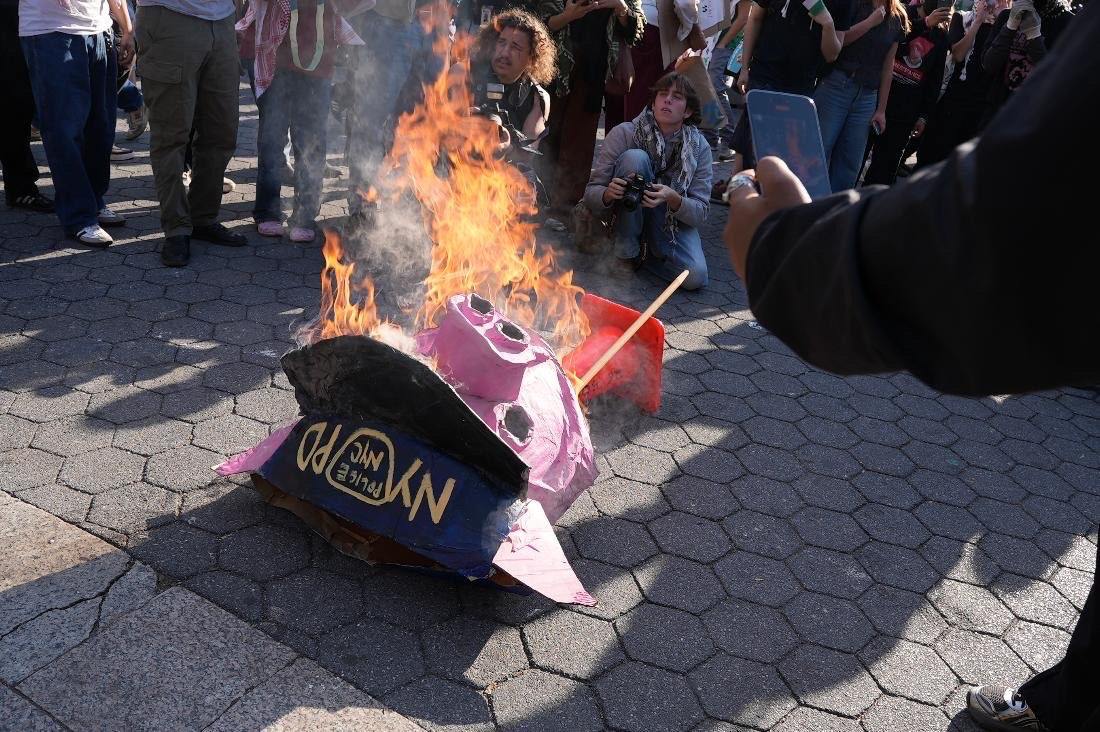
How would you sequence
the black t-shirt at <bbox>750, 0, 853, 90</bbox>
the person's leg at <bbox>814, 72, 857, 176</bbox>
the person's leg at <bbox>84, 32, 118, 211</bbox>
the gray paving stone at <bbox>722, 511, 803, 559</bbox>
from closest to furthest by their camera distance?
the gray paving stone at <bbox>722, 511, 803, 559</bbox>
the person's leg at <bbox>84, 32, 118, 211</bbox>
the black t-shirt at <bbox>750, 0, 853, 90</bbox>
the person's leg at <bbox>814, 72, 857, 176</bbox>

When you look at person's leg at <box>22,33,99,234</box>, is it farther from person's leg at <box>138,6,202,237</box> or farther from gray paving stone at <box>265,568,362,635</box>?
gray paving stone at <box>265,568,362,635</box>

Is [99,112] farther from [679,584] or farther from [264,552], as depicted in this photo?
[679,584]

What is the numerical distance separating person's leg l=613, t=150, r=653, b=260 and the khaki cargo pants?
2.79m

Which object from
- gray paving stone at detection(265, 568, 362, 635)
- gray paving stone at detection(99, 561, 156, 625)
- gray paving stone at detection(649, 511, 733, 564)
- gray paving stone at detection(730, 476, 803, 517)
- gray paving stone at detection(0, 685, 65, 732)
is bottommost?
gray paving stone at detection(730, 476, 803, 517)

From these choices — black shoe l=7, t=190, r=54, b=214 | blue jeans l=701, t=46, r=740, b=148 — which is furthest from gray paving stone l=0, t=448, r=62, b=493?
blue jeans l=701, t=46, r=740, b=148

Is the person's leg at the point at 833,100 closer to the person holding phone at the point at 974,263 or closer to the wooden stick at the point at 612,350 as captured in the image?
the wooden stick at the point at 612,350

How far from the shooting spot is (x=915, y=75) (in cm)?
825

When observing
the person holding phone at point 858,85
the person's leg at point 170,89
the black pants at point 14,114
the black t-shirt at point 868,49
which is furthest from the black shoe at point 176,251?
the black t-shirt at point 868,49

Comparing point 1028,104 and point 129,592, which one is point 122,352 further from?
point 1028,104

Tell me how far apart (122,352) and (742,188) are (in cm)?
383

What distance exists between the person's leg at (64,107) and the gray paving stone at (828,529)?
15.9ft

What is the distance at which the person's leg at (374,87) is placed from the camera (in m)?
6.37

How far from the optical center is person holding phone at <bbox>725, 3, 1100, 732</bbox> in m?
0.95

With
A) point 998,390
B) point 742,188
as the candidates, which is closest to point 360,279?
point 742,188
